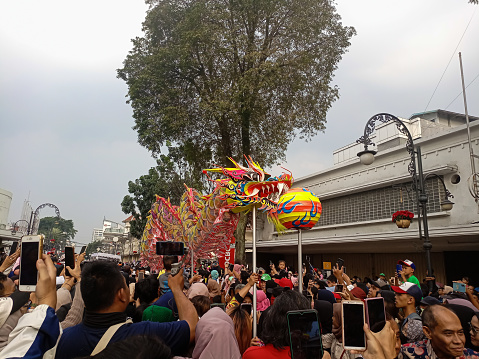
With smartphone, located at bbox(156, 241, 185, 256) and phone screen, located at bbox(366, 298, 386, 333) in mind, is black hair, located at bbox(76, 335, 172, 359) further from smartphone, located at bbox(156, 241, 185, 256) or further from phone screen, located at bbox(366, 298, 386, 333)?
smartphone, located at bbox(156, 241, 185, 256)

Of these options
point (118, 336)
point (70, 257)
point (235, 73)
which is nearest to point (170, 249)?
point (70, 257)

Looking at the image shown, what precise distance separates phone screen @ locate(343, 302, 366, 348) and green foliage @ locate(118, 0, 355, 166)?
1013cm

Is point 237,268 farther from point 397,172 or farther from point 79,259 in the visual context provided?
point 397,172

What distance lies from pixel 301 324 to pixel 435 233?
12.2 m

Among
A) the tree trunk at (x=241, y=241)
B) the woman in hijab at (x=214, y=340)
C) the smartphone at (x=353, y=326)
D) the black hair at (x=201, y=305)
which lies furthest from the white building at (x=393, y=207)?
the woman in hijab at (x=214, y=340)

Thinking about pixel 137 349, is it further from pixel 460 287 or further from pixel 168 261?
pixel 460 287

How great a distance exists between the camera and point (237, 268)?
8648 mm

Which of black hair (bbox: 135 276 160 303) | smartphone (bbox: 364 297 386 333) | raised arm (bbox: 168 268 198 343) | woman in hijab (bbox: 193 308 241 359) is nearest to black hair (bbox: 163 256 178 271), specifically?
black hair (bbox: 135 276 160 303)

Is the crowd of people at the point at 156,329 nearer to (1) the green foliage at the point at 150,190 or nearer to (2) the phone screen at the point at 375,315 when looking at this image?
(2) the phone screen at the point at 375,315

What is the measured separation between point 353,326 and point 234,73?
38.8 ft

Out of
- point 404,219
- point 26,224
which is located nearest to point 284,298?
point 404,219

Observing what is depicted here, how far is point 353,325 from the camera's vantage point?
7.77 ft

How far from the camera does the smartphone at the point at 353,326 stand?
2.33 meters

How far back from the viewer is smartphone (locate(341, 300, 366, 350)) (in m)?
2.33
